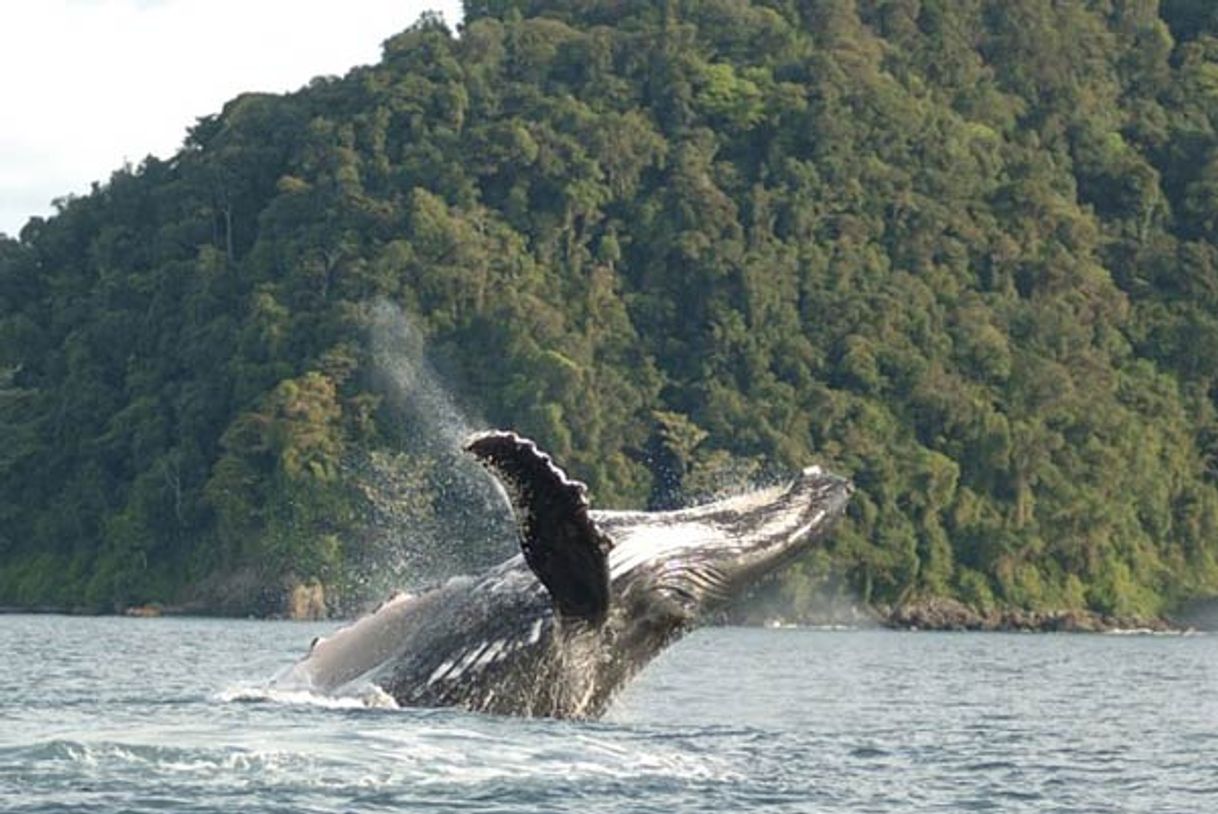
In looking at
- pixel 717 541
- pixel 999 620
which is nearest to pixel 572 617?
pixel 717 541

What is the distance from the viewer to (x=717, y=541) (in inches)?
725

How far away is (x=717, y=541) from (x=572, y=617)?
145cm

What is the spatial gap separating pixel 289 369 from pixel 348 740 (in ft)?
303

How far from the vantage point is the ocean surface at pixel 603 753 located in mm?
15789

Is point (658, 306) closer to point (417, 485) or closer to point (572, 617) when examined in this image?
point (417, 485)

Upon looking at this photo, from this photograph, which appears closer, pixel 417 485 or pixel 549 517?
pixel 549 517

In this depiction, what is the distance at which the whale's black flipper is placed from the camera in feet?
51.7

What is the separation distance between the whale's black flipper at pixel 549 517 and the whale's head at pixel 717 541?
718 mm

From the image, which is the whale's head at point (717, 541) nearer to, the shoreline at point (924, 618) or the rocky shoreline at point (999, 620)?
the shoreline at point (924, 618)

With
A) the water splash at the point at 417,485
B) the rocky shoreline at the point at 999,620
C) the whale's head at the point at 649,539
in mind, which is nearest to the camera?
the whale's head at the point at 649,539

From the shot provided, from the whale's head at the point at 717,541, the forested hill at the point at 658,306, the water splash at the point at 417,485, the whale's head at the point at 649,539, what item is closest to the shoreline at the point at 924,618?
the forested hill at the point at 658,306

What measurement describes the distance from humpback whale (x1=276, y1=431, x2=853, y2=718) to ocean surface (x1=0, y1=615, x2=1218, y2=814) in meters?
0.25

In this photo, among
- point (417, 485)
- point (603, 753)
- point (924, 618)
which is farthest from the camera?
point (924, 618)

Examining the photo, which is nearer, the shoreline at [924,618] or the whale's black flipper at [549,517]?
the whale's black flipper at [549,517]
